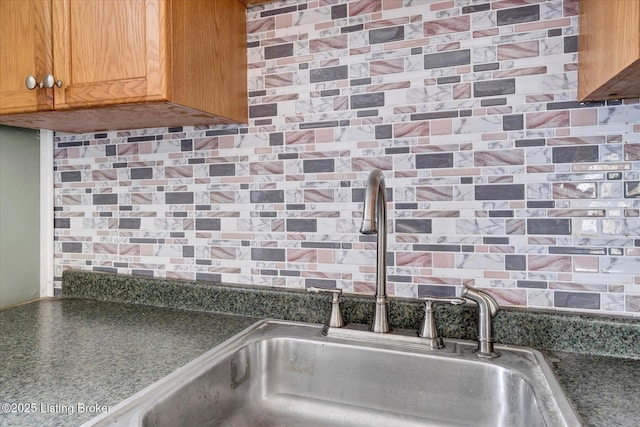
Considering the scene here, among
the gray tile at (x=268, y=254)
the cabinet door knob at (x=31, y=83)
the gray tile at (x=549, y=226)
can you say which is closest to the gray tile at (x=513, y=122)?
the gray tile at (x=549, y=226)

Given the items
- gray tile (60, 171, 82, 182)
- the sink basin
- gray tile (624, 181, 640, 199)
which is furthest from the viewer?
gray tile (60, 171, 82, 182)

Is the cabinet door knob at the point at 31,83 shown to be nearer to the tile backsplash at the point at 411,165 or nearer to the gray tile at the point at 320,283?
the tile backsplash at the point at 411,165

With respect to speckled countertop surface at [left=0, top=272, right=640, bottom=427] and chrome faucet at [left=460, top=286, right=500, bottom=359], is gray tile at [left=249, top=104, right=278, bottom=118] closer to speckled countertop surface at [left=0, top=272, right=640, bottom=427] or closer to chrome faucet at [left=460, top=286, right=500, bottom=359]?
speckled countertop surface at [left=0, top=272, right=640, bottom=427]

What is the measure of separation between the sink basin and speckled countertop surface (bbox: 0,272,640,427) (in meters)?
0.06

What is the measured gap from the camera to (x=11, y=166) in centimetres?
141

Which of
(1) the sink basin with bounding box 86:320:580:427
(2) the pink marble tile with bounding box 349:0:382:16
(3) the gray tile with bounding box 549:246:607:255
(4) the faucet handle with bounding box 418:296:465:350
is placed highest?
(2) the pink marble tile with bounding box 349:0:382:16

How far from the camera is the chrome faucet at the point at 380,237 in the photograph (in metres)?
0.90

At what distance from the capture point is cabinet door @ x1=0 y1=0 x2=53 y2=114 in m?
1.09

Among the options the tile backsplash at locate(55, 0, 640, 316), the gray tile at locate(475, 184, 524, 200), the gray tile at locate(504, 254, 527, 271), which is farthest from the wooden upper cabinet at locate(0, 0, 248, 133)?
the gray tile at locate(504, 254, 527, 271)

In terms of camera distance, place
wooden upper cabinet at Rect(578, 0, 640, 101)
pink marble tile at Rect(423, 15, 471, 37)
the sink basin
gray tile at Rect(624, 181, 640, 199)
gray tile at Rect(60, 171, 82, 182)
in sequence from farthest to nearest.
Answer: gray tile at Rect(60, 171, 82, 182) → pink marble tile at Rect(423, 15, 471, 37) → gray tile at Rect(624, 181, 640, 199) → the sink basin → wooden upper cabinet at Rect(578, 0, 640, 101)

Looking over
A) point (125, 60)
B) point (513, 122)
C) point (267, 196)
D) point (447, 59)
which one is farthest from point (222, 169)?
point (513, 122)

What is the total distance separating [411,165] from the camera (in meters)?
1.09

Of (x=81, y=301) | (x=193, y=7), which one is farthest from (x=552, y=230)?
(x=81, y=301)

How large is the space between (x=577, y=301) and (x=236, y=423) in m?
0.84
